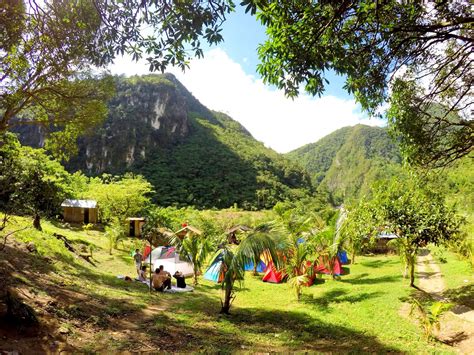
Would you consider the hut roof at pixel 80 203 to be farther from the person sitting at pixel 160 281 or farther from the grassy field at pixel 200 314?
the person sitting at pixel 160 281

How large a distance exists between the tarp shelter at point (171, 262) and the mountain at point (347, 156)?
109 meters

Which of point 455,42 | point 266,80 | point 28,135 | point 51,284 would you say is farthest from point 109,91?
point 28,135

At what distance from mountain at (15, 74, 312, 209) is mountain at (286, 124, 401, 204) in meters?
39.1

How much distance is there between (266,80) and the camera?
18.4 feet

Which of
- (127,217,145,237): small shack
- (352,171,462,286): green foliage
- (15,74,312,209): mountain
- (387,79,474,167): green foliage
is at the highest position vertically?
(15,74,312,209): mountain

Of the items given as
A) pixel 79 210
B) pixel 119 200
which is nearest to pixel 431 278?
pixel 119 200

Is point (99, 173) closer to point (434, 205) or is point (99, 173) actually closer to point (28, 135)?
point (28, 135)

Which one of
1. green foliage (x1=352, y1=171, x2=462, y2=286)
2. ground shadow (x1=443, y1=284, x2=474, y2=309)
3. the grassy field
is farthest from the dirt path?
green foliage (x1=352, y1=171, x2=462, y2=286)

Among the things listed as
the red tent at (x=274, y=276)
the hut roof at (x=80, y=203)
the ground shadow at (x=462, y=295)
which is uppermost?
the hut roof at (x=80, y=203)

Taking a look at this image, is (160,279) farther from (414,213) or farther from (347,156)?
(347,156)

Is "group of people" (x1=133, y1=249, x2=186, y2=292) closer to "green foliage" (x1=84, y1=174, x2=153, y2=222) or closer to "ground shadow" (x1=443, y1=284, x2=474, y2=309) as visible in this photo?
"ground shadow" (x1=443, y1=284, x2=474, y2=309)

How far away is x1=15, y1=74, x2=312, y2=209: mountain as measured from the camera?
70750 millimetres

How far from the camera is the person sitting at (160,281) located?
469 inches

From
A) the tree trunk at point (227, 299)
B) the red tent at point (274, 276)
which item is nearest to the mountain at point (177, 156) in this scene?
the red tent at point (274, 276)
